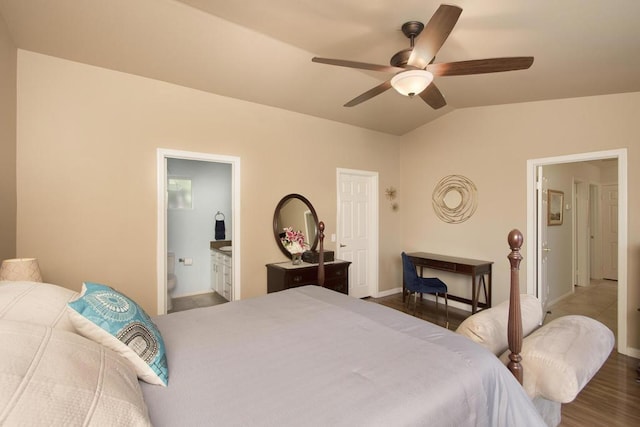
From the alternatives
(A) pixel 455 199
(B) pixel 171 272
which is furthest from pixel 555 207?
(B) pixel 171 272

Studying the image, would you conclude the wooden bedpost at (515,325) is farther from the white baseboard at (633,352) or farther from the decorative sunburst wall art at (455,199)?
the decorative sunburst wall art at (455,199)

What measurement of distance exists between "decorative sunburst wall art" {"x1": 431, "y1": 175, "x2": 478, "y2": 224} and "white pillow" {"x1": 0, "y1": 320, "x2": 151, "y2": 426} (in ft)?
14.5

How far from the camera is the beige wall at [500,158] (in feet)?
10.0

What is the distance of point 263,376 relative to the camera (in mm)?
1193

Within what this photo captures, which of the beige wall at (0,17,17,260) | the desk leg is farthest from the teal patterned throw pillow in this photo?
the desk leg

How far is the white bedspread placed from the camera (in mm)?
994

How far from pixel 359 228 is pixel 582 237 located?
4550 millimetres

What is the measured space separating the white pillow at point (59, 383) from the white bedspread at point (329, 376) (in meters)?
0.22

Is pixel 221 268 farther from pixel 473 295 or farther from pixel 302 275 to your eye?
pixel 473 295

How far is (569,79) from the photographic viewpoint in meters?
2.95

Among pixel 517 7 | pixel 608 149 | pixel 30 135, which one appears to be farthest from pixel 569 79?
pixel 30 135

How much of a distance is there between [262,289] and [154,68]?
8.58ft

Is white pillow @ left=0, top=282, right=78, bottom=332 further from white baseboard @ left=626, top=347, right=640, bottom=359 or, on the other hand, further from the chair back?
white baseboard @ left=626, top=347, right=640, bottom=359

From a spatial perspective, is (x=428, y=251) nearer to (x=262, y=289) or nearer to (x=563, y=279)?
(x=563, y=279)
